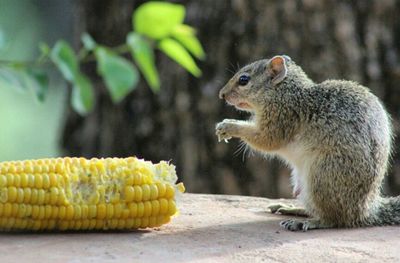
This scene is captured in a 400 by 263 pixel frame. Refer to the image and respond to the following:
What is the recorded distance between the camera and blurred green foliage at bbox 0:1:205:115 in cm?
100

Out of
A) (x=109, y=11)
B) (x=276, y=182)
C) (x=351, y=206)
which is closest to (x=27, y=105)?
(x=109, y=11)

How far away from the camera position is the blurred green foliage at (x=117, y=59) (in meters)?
1.00

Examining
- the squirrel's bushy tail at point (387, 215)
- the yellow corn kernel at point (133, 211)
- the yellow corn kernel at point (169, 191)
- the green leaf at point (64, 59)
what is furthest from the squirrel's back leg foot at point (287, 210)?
the green leaf at point (64, 59)

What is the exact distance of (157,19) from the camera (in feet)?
3.40

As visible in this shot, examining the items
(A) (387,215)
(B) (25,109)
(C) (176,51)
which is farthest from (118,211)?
(B) (25,109)

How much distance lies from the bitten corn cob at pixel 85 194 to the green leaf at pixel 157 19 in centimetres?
195

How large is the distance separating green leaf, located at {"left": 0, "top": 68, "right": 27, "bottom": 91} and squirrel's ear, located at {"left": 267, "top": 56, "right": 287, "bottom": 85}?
2.85 metres

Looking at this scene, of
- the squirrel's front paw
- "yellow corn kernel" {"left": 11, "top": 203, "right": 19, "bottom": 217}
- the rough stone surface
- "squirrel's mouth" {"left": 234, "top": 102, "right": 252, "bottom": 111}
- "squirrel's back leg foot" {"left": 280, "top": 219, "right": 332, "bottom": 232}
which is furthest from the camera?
"squirrel's mouth" {"left": 234, "top": 102, "right": 252, "bottom": 111}

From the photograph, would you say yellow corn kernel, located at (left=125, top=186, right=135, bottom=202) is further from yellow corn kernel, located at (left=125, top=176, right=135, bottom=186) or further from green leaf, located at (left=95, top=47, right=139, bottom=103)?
green leaf, located at (left=95, top=47, right=139, bottom=103)

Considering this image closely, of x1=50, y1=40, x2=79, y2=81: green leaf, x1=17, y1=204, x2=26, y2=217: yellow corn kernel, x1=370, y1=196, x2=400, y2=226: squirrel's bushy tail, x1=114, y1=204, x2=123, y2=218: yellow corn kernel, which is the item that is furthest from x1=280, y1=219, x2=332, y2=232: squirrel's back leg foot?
x1=50, y1=40, x2=79, y2=81: green leaf

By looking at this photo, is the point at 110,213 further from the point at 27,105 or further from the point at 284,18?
the point at 27,105

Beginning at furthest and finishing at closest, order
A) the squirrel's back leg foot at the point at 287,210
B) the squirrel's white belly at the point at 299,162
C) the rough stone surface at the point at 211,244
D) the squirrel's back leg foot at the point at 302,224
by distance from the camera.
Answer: the squirrel's back leg foot at the point at 287,210, the squirrel's white belly at the point at 299,162, the squirrel's back leg foot at the point at 302,224, the rough stone surface at the point at 211,244

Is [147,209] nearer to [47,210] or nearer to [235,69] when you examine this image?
[47,210]

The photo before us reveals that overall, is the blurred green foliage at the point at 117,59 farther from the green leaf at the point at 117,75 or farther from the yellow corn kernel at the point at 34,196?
the yellow corn kernel at the point at 34,196
